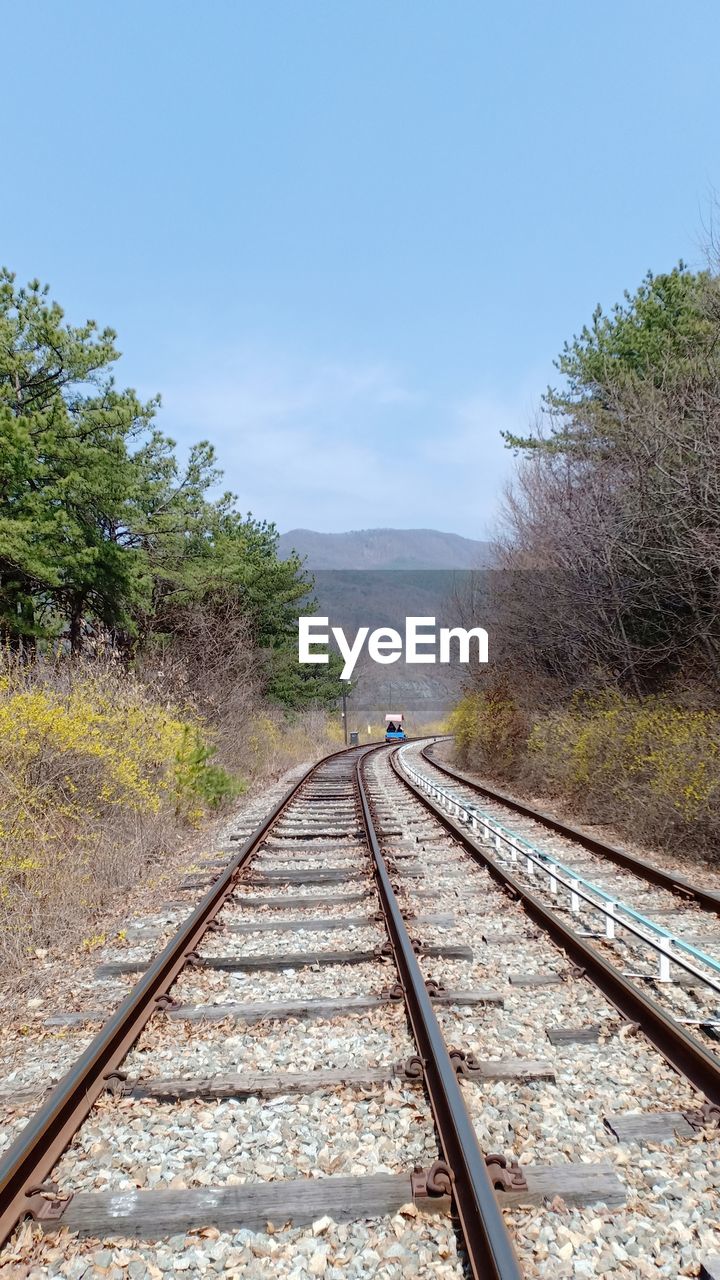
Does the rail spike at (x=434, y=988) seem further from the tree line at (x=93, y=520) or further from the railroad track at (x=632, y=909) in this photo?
the tree line at (x=93, y=520)

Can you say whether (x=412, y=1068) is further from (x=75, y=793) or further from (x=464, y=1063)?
(x=75, y=793)

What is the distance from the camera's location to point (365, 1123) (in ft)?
10.6

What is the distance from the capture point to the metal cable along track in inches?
97.4

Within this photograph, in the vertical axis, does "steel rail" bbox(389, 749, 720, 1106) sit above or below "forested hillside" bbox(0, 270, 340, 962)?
below

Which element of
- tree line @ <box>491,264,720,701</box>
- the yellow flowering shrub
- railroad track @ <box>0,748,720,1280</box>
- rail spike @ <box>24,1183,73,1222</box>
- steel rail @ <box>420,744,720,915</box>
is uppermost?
tree line @ <box>491,264,720,701</box>

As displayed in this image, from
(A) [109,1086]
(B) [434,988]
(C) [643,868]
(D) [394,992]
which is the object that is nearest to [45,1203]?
(A) [109,1086]

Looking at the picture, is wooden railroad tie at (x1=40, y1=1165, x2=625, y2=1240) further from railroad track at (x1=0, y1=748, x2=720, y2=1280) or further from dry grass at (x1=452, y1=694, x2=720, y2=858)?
dry grass at (x1=452, y1=694, x2=720, y2=858)

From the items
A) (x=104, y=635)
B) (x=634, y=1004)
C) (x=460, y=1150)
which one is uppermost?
(x=104, y=635)

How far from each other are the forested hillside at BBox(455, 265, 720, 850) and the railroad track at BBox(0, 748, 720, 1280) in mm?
5734

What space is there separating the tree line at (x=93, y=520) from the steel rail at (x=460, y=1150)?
1111 cm

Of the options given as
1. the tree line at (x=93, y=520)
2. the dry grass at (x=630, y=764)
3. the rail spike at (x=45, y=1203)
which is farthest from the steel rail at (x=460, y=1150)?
the tree line at (x=93, y=520)

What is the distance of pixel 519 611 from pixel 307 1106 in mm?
16230

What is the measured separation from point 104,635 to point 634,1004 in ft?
39.7

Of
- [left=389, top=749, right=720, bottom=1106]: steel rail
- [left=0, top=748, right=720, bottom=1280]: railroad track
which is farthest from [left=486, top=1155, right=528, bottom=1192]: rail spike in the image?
[left=389, top=749, right=720, bottom=1106]: steel rail
